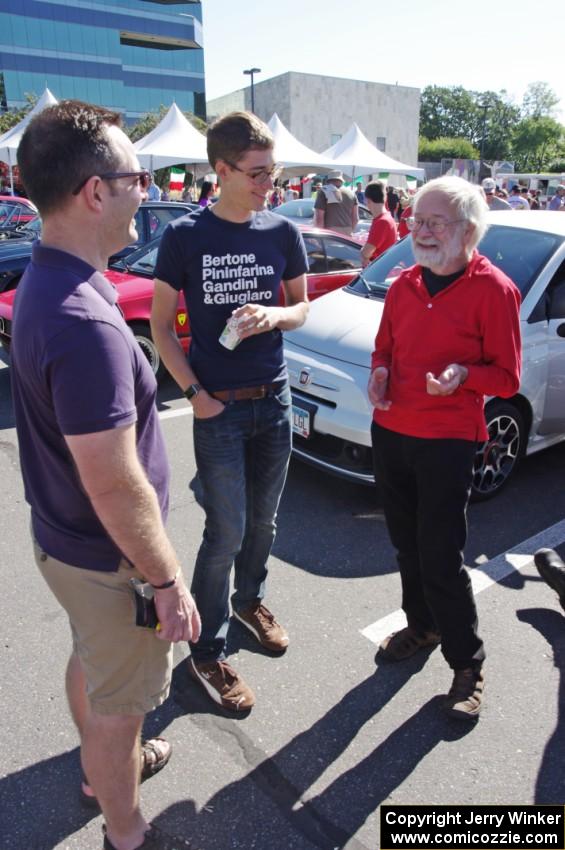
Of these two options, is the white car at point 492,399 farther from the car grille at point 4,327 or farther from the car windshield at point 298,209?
the car windshield at point 298,209

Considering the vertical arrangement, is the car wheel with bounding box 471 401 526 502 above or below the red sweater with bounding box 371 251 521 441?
below

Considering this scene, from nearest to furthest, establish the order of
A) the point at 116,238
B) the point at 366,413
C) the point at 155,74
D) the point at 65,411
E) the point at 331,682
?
the point at 65,411 < the point at 116,238 < the point at 331,682 < the point at 366,413 < the point at 155,74

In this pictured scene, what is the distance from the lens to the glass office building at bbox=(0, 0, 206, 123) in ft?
206

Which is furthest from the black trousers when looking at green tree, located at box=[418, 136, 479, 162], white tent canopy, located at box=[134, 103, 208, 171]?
green tree, located at box=[418, 136, 479, 162]

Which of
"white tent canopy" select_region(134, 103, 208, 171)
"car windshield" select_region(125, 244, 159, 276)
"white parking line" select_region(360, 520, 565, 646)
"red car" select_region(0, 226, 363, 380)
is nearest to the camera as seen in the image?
"white parking line" select_region(360, 520, 565, 646)

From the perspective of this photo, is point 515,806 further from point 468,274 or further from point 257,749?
point 468,274

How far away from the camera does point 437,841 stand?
201 centimetres

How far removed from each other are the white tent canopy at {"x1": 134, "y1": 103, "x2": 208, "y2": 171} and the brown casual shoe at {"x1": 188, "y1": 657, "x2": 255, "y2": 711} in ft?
55.2

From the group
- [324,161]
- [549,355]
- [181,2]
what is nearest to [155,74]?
[181,2]

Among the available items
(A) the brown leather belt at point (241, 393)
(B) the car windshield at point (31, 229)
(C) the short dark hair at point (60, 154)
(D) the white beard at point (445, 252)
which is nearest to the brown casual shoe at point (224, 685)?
(A) the brown leather belt at point (241, 393)

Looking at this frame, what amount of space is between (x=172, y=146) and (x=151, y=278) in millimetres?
13318

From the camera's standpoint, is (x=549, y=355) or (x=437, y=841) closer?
(x=437, y=841)

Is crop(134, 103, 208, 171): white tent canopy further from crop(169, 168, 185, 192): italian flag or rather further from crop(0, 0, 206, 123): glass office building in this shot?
crop(0, 0, 206, 123): glass office building

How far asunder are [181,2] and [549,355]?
85.2 m
